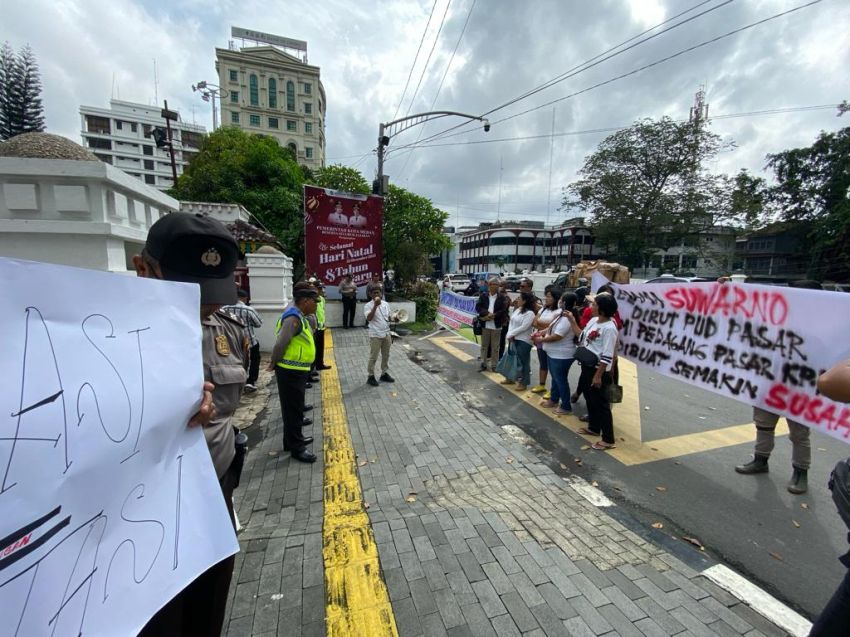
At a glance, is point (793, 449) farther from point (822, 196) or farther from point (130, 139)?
point (130, 139)

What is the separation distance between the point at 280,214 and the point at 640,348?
1822 cm

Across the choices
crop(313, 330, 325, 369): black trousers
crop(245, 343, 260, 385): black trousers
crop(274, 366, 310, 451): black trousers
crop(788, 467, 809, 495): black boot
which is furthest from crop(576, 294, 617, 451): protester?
crop(245, 343, 260, 385): black trousers

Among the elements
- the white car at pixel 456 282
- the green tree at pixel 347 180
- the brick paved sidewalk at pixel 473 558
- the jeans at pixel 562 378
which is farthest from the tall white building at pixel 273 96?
the brick paved sidewalk at pixel 473 558

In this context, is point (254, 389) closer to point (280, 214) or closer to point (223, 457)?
point (223, 457)

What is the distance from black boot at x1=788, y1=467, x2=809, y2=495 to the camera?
3344mm

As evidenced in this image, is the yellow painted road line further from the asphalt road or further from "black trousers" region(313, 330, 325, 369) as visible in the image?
"black trousers" region(313, 330, 325, 369)

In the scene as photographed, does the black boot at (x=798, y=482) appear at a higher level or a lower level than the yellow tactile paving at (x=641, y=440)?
higher

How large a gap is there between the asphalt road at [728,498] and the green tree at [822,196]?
3140 cm

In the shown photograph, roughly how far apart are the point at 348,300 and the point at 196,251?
9904 mm

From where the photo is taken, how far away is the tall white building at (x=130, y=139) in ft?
187

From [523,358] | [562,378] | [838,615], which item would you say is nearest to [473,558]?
[838,615]

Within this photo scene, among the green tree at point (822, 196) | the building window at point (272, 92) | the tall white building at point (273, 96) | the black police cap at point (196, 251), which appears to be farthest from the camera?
the building window at point (272, 92)

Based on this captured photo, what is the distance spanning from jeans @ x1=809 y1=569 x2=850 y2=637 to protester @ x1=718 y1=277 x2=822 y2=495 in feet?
7.21

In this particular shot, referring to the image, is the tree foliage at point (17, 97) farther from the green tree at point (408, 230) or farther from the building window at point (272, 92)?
the green tree at point (408, 230)
